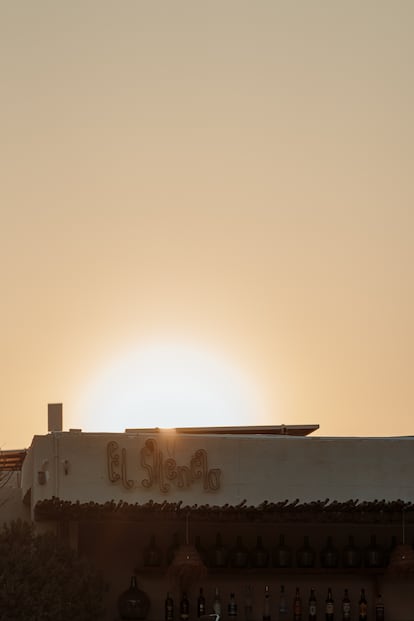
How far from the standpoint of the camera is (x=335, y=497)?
19906mm

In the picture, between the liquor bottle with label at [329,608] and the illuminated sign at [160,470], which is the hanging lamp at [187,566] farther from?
the liquor bottle with label at [329,608]

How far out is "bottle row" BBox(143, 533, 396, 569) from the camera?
20.5 meters

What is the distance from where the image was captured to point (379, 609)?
20812 millimetres

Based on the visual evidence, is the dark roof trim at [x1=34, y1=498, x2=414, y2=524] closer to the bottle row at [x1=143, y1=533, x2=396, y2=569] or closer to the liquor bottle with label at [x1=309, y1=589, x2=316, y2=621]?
the bottle row at [x1=143, y1=533, x2=396, y2=569]

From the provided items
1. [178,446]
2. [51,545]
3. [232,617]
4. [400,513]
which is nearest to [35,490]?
[51,545]

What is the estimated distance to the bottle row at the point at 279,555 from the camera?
20.5 m

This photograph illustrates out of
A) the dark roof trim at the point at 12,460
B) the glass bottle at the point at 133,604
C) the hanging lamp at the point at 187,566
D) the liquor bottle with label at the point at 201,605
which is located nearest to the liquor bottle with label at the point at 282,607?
the liquor bottle with label at the point at 201,605

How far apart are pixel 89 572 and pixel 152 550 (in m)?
1.44

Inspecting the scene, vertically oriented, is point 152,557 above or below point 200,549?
below

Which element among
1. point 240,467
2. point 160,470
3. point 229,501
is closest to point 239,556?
point 229,501

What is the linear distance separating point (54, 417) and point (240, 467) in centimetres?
462

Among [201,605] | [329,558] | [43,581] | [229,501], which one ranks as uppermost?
[229,501]

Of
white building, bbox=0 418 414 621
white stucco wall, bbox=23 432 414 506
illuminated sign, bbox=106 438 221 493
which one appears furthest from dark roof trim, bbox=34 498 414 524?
illuminated sign, bbox=106 438 221 493

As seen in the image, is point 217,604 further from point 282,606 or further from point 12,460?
point 12,460
